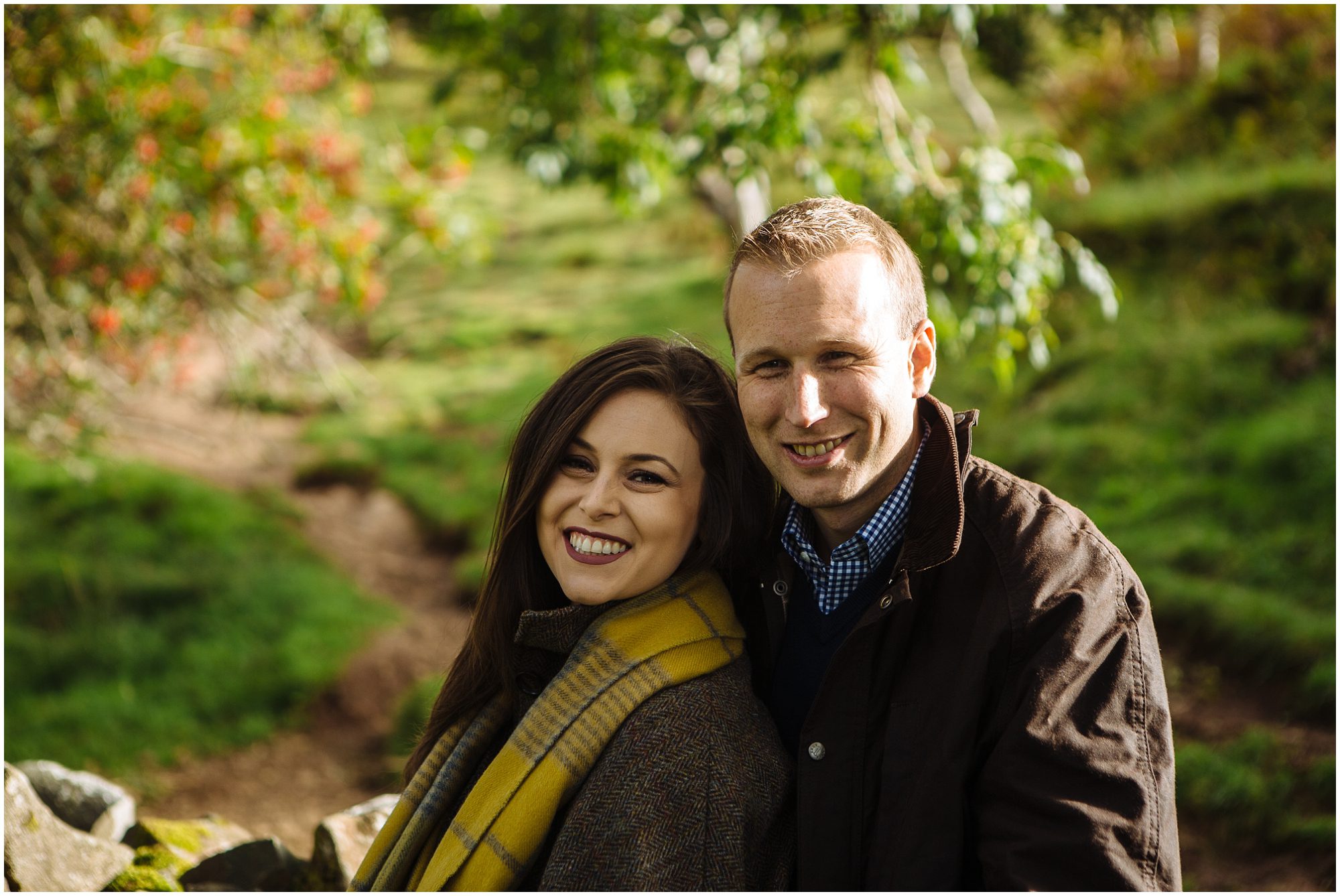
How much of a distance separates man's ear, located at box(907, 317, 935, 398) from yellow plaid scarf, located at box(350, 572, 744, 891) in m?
0.67

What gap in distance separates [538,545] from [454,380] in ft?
30.3

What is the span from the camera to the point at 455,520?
352 inches

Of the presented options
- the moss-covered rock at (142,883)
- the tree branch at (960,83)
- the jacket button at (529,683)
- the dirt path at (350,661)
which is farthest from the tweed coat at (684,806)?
the tree branch at (960,83)

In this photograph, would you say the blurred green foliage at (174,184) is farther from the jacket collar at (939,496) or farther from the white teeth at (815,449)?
the jacket collar at (939,496)

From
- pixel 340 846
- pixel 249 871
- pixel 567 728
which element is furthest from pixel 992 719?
pixel 249 871

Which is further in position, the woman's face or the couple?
the woman's face

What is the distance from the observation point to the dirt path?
600cm

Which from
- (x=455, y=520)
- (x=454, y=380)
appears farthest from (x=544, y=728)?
(x=454, y=380)

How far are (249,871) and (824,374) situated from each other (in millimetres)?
2588

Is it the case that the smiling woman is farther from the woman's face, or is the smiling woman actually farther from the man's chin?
the man's chin

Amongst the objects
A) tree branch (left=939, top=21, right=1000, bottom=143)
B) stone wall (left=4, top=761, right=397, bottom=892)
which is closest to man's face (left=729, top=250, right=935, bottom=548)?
stone wall (left=4, top=761, right=397, bottom=892)

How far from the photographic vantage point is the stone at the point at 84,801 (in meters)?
3.94

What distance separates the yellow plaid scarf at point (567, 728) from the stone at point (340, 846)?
1.03 meters

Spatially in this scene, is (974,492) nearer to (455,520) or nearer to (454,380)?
(455,520)
